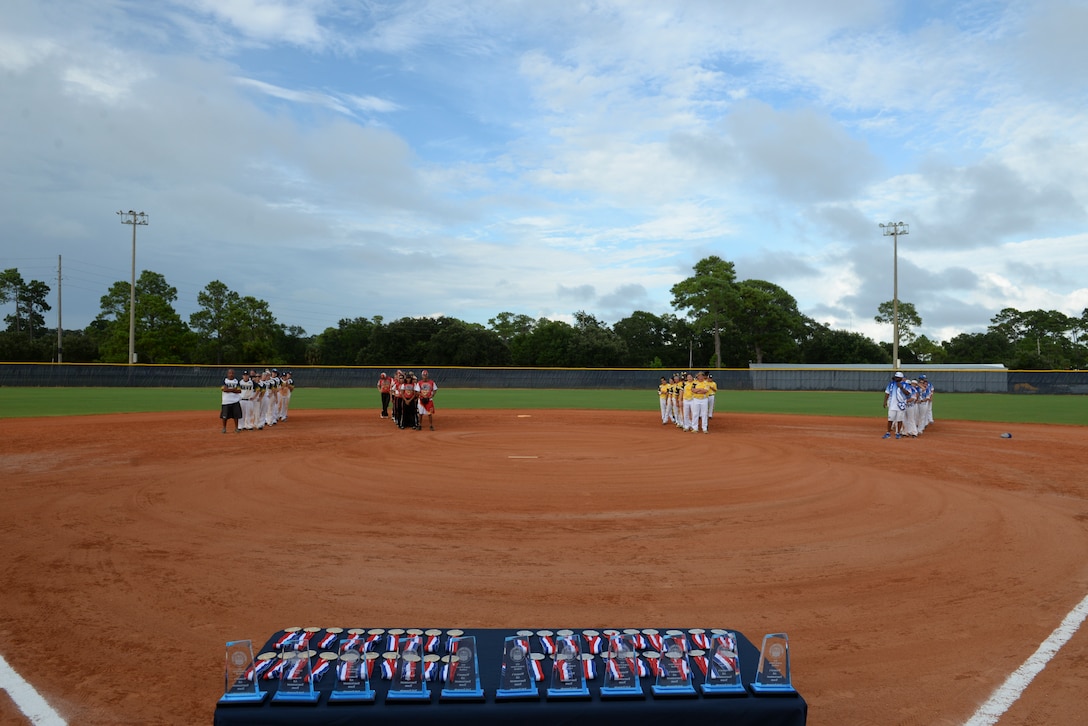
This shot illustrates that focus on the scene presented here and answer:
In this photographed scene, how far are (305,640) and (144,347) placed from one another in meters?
76.8

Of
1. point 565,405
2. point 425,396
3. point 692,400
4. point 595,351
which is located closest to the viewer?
point 425,396

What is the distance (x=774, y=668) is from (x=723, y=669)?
274 mm

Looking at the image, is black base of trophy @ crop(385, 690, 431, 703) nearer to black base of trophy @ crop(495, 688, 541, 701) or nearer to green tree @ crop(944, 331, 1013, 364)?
black base of trophy @ crop(495, 688, 541, 701)

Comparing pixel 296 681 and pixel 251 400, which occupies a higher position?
pixel 251 400

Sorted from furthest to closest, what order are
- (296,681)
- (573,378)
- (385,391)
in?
1. (573,378)
2. (385,391)
3. (296,681)

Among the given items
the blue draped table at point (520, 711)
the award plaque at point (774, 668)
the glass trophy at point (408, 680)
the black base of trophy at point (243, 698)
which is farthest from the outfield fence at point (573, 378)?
the black base of trophy at point (243, 698)

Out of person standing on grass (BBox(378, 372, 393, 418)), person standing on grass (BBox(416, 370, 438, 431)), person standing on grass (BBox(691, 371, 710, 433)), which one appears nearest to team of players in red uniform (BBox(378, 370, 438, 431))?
person standing on grass (BBox(416, 370, 438, 431))

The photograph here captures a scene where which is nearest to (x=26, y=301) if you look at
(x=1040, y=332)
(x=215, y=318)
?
(x=215, y=318)

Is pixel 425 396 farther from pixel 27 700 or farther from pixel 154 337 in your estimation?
pixel 154 337

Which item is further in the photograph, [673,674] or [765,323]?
[765,323]

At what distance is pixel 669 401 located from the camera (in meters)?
25.3

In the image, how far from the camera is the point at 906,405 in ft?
65.8

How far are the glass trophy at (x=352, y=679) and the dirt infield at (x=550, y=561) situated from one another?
1.43 m

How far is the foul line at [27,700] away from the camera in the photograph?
4.12 meters
